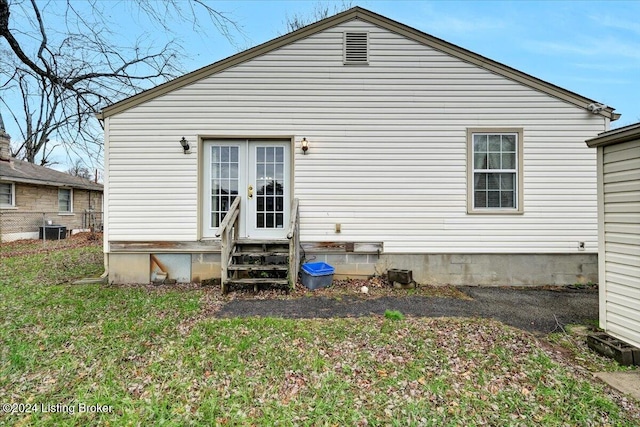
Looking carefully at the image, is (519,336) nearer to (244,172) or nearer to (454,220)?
(454,220)

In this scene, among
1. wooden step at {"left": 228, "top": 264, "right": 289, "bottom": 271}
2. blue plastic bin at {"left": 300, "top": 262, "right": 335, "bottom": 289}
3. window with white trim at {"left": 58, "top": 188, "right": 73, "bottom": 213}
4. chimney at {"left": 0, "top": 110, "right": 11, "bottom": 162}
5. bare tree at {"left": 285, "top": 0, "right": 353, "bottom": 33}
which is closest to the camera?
wooden step at {"left": 228, "top": 264, "right": 289, "bottom": 271}

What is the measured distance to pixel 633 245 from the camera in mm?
3273

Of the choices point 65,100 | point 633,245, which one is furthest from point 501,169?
point 65,100

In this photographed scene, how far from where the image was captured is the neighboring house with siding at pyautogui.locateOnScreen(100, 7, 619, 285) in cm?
601

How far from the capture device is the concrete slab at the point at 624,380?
8.25 feet

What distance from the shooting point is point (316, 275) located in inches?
214

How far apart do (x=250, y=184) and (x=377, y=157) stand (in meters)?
2.64

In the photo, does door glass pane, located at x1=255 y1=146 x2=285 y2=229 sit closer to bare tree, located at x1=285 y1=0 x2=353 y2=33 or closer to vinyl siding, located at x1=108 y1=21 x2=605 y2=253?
vinyl siding, located at x1=108 y1=21 x2=605 y2=253

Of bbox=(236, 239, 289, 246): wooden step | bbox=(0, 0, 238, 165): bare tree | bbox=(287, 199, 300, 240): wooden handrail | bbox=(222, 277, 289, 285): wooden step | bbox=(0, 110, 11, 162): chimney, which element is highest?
bbox=(0, 0, 238, 165): bare tree

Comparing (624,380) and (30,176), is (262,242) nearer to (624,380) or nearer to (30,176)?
(624,380)

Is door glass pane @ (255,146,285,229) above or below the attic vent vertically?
below

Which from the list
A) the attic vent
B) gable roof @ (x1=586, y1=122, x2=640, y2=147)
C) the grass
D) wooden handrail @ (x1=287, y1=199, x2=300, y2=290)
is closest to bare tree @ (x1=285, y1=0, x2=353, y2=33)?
the attic vent

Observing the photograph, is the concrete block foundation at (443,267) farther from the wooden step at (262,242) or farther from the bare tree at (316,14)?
the bare tree at (316,14)

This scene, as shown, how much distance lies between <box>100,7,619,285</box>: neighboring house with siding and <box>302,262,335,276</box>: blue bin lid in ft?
1.32
